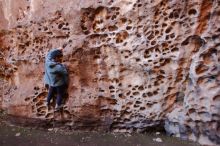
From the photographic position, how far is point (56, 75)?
470 cm

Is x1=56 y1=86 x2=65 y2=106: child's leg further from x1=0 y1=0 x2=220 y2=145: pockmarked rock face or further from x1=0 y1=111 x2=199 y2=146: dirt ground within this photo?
x1=0 y1=111 x2=199 y2=146: dirt ground

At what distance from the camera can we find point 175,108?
444cm

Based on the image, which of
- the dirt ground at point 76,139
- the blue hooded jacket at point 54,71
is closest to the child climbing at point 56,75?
the blue hooded jacket at point 54,71

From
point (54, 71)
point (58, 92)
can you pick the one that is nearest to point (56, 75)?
point (54, 71)

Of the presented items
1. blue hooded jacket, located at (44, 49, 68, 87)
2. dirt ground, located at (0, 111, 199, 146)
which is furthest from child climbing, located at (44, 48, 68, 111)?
dirt ground, located at (0, 111, 199, 146)

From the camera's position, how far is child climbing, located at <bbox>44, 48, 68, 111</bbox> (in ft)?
15.3

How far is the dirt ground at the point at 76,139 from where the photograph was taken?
4367 mm

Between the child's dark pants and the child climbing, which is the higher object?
the child climbing

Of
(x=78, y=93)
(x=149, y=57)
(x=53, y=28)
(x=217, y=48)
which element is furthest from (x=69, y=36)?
(x=217, y=48)

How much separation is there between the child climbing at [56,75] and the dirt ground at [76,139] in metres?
0.42

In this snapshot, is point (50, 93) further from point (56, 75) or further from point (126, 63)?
point (126, 63)

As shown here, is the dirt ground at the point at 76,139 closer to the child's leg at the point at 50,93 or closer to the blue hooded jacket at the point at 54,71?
the child's leg at the point at 50,93

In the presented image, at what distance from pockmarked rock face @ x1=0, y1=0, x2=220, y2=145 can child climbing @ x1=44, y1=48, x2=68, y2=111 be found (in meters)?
0.09

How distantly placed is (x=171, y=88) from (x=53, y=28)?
1.85 meters
